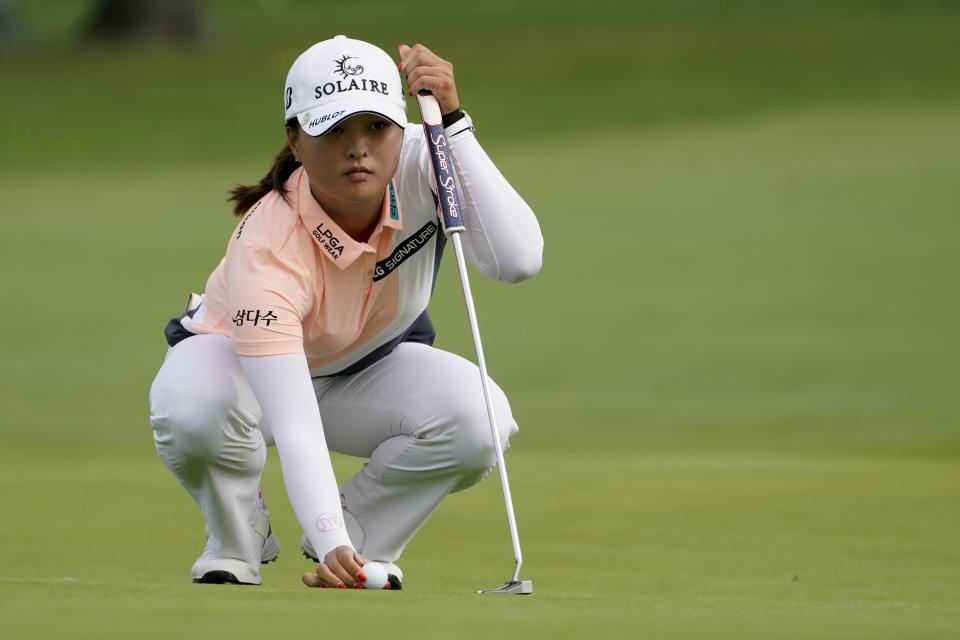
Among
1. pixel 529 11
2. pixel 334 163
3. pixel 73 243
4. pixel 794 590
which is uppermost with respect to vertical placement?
pixel 529 11

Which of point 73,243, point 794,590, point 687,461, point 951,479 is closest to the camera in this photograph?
point 794,590

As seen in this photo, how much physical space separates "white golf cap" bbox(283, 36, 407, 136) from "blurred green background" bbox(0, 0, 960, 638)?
1076 millimetres

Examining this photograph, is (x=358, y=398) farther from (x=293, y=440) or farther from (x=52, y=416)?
(x=52, y=416)

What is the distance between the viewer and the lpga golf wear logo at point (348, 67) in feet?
12.5

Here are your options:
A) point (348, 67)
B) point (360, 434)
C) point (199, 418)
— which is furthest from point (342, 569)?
point (348, 67)

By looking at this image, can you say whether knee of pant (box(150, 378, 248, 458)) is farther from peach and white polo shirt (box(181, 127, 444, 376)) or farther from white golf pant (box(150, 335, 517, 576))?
peach and white polo shirt (box(181, 127, 444, 376))

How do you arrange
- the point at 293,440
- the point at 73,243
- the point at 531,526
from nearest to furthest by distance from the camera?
the point at 293,440, the point at 531,526, the point at 73,243

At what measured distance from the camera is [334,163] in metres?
3.84

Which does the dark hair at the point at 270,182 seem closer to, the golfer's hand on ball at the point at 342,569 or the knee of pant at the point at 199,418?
the knee of pant at the point at 199,418

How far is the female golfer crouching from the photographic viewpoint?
146 inches

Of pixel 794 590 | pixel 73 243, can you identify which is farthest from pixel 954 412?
pixel 73 243

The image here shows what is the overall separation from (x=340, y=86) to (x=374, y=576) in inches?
42.9

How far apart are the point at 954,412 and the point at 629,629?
5295 millimetres

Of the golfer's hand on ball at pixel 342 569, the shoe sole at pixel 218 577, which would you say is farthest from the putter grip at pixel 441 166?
the shoe sole at pixel 218 577
